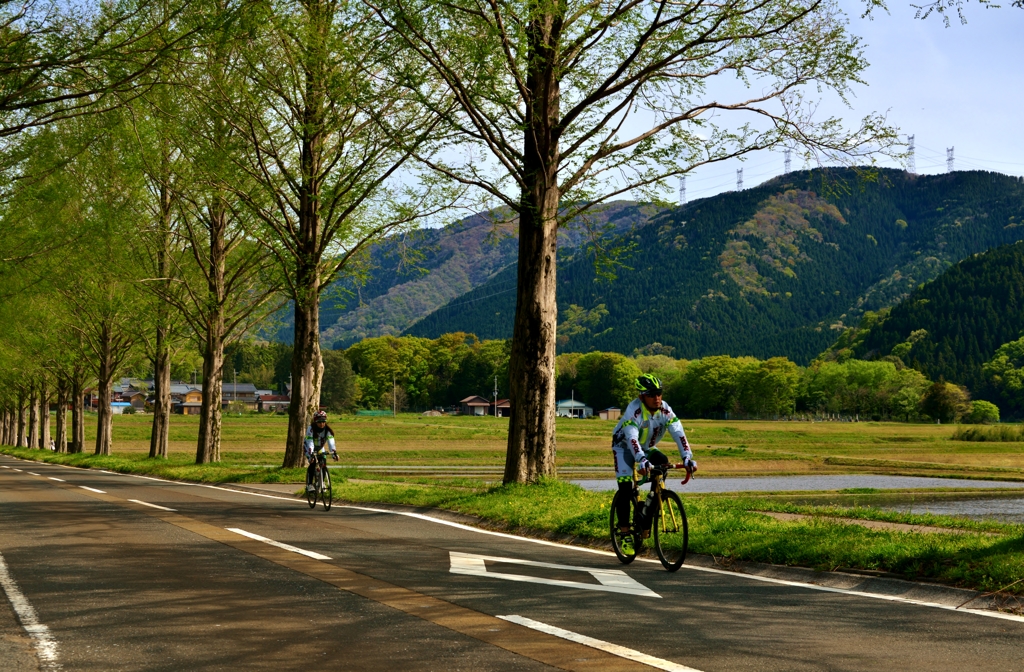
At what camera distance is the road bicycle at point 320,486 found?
17.2 metres

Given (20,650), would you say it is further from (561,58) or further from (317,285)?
(317,285)

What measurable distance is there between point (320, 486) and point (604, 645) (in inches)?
474

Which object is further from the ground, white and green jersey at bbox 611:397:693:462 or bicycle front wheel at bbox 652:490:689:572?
white and green jersey at bbox 611:397:693:462

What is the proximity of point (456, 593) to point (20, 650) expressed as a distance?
3.21m

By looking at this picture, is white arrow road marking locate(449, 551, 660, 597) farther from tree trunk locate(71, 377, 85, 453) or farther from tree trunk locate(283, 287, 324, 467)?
tree trunk locate(71, 377, 85, 453)

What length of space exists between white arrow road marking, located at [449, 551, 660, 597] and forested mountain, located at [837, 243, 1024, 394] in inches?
6872

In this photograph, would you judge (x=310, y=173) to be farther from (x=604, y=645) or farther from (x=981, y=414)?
(x=981, y=414)

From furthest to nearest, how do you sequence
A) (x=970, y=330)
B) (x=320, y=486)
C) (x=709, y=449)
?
1. (x=970, y=330)
2. (x=709, y=449)
3. (x=320, y=486)

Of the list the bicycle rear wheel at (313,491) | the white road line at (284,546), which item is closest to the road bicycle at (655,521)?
the white road line at (284,546)

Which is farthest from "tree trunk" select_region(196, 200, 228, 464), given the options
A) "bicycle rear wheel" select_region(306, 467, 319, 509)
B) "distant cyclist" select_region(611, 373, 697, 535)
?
"distant cyclist" select_region(611, 373, 697, 535)

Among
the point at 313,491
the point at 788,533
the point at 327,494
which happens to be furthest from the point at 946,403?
the point at 788,533

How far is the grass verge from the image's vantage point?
852 centimetres

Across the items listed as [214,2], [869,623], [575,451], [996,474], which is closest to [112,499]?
[214,2]

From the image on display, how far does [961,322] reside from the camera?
599 feet
